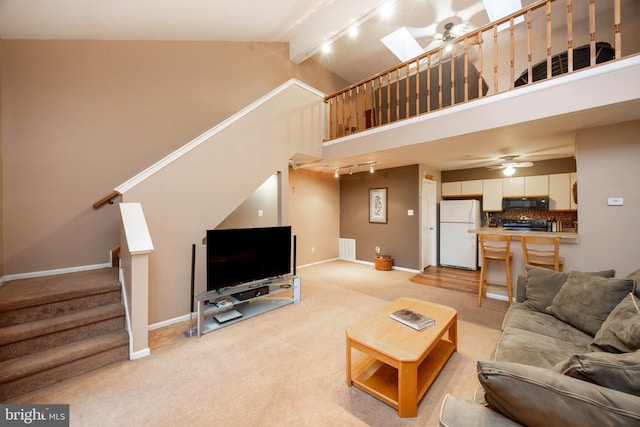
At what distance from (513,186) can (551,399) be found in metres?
5.61

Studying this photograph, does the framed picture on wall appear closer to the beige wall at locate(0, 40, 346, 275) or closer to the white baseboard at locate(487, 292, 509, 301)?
the white baseboard at locate(487, 292, 509, 301)

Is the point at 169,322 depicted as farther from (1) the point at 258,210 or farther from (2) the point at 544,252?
(2) the point at 544,252

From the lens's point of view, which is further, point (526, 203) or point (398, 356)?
point (526, 203)

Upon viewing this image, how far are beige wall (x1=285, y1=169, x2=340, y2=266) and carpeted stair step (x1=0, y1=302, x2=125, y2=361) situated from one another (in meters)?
3.45

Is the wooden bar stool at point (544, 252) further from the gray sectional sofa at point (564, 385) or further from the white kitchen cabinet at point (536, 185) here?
the white kitchen cabinet at point (536, 185)

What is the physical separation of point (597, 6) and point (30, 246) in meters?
8.81

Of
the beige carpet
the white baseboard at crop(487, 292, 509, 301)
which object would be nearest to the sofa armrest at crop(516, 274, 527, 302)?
the beige carpet

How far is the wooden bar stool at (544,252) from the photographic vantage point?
2977 mm

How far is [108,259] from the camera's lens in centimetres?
341

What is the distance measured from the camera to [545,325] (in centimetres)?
189

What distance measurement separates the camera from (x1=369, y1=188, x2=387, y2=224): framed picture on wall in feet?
18.9

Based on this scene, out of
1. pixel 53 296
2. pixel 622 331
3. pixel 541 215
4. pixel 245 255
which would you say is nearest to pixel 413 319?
pixel 622 331

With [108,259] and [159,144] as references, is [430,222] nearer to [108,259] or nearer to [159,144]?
[159,144]

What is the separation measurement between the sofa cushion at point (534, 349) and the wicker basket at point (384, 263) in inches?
143
